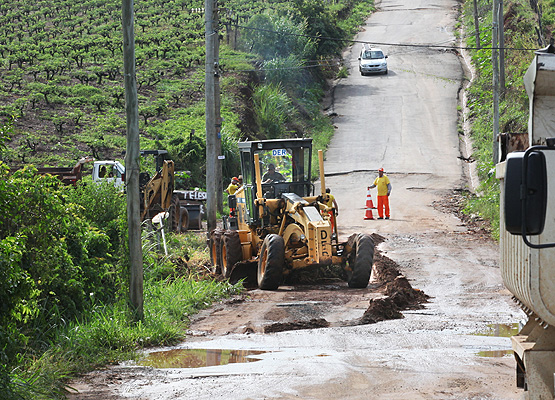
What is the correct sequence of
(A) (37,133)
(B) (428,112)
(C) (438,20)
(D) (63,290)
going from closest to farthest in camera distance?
(D) (63,290) < (A) (37,133) < (B) (428,112) < (C) (438,20)

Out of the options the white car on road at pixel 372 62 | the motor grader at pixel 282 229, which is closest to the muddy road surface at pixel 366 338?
the motor grader at pixel 282 229

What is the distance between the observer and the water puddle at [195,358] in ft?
30.1

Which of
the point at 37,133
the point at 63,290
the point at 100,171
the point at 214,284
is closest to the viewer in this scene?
the point at 63,290

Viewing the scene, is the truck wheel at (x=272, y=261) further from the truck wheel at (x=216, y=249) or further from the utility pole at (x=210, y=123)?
the utility pole at (x=210, y=123)

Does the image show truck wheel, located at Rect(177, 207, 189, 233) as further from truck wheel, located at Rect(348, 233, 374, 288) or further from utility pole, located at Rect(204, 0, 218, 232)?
truck wheel, located at Rect(348, 233, 374, 288)

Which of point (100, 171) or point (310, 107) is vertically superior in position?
point (310, 107)

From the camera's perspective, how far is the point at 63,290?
10797mm

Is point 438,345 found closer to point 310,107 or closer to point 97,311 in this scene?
point 97,311

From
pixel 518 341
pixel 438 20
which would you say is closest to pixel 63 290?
pixel 518 341

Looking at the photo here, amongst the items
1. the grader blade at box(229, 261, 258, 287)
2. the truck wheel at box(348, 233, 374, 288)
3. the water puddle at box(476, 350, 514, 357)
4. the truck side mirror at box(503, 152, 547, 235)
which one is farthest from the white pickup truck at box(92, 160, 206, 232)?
the truck side mirror at box(503, 152, 547, 235)

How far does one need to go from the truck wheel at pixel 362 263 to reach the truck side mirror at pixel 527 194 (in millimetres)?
9932

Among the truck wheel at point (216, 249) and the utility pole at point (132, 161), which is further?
the truck wheel at point (216, 249)

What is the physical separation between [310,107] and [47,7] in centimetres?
3011

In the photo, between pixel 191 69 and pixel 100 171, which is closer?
pixel 100 171
